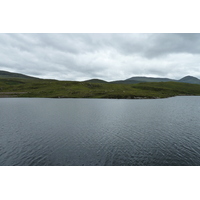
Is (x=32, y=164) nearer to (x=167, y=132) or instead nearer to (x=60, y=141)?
(x=60, y=141)

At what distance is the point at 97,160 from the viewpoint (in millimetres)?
20750

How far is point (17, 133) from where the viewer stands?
33.2 meters

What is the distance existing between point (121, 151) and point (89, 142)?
6.73 metres

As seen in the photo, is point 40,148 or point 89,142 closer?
point 40,148

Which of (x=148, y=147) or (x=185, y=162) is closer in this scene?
(x=185, y=162)

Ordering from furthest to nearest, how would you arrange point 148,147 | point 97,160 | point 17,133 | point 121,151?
point 17,133
point 148,147
point 121,151
point 97,160

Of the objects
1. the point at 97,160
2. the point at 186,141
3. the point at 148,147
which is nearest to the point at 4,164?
the point at 97,160

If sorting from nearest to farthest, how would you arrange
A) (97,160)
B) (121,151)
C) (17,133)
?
(97,160) < (121,151) < (17,133)
